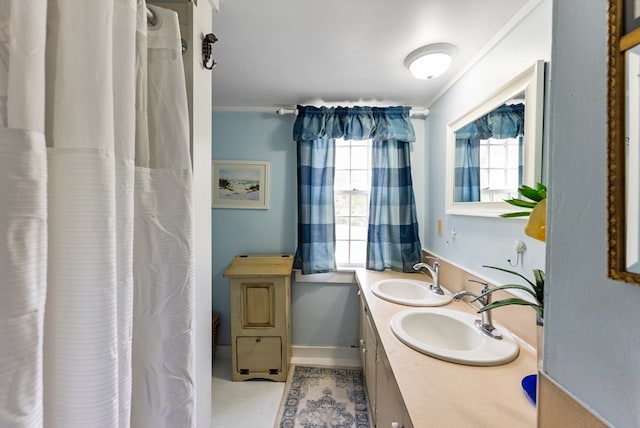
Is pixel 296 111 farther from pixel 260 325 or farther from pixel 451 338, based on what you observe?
pixel 451 338

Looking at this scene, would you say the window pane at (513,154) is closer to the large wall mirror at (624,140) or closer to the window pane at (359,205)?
the large wall mirror at (624,140)

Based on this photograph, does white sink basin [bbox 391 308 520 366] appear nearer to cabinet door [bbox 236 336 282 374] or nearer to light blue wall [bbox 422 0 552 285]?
light blue wall [bbox 422 0 552 285]

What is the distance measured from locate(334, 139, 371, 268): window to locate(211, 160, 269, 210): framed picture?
2.10ft

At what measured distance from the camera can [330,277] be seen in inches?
86.2

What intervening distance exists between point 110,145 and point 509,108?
1.49 m

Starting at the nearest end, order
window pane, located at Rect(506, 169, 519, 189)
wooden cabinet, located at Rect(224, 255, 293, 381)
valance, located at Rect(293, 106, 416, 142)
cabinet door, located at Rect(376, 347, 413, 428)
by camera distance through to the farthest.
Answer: cabinet door, located at Rect(376, 347, 413, 428) → window pane, located at Rect(506, 169, 519, 189) → wooden cabinet, located at Rect(224, 255, 293, 381) → valance, located at Rect(293, 106, 416, 142)

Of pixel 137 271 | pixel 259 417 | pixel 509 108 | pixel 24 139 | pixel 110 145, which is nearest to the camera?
pixel 24 139

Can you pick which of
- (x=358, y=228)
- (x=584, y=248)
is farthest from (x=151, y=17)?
(x=358, y=228)

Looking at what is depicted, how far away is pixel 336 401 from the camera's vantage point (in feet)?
5.69

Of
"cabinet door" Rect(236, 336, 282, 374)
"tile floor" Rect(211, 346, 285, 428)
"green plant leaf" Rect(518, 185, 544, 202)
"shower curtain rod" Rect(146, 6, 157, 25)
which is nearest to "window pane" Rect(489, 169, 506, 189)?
"green plant leaf" Rect(518, 185, 544, 202)

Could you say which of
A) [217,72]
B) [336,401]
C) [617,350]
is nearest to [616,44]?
[617,350]

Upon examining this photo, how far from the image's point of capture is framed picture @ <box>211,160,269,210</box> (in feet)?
7.26

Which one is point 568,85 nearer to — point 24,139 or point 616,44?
point 616,44

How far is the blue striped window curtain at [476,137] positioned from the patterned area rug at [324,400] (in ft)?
4.94
